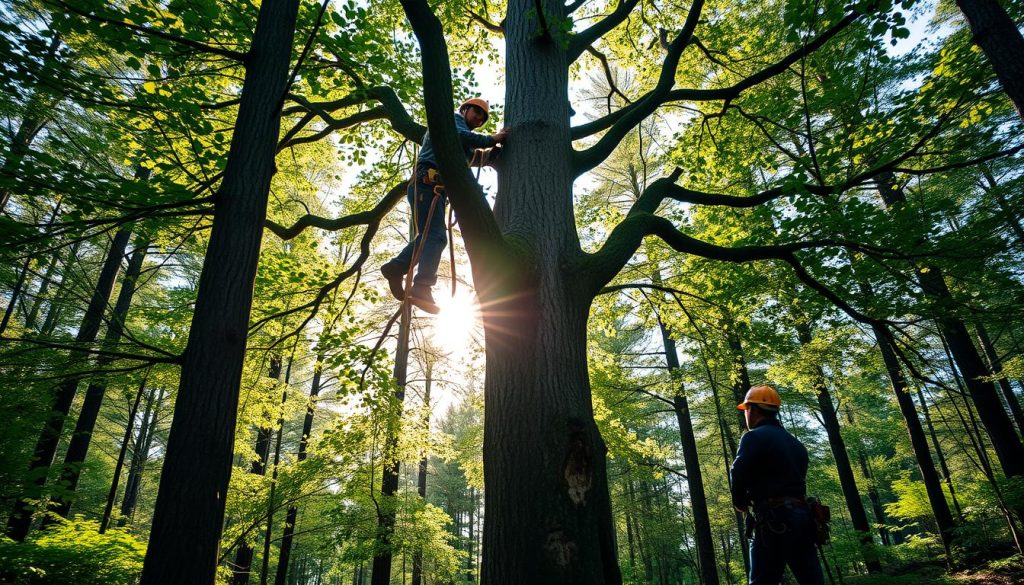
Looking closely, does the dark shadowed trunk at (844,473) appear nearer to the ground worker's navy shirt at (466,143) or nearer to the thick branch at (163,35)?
the ground worker's navy shirt at (466,143)

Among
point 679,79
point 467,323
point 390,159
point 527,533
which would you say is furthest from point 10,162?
point 679,79

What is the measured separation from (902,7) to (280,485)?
9.37m

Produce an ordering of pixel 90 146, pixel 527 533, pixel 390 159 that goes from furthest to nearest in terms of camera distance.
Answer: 1. pixel 90 146
2. pixel 390 159
3. pixel 527 533

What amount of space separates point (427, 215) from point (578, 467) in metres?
2.23

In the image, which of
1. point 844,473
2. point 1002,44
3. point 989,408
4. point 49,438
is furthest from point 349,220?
point 844,473

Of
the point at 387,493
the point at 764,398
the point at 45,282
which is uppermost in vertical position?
the point at 45,282

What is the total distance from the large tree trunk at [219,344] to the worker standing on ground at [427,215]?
102 centimetres

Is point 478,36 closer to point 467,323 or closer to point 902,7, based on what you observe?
point 467,323

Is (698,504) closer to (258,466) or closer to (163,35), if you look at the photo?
(163,35)

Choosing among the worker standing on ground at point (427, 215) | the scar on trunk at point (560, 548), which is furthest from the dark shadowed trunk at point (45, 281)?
the scar on trunk at point (560, 548)

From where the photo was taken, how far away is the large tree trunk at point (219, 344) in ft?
7.36

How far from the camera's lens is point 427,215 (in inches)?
135

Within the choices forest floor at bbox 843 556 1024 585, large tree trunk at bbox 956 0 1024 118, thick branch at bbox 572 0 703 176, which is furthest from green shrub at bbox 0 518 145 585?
forest floor at bbox 843 556 1024 585

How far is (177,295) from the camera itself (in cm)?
764
